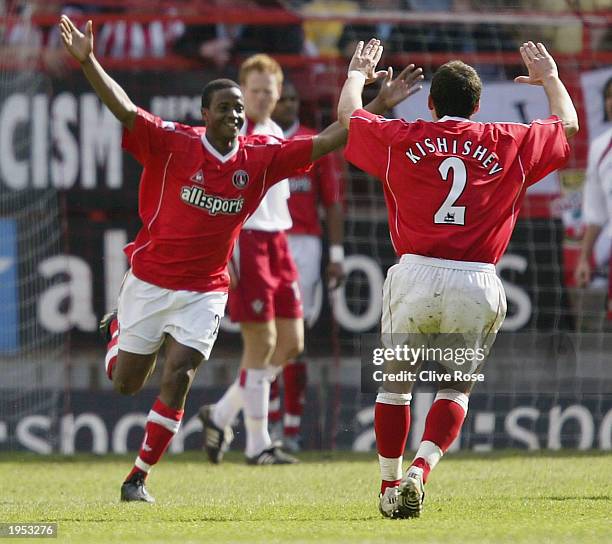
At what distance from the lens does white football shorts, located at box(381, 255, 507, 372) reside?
6.34m

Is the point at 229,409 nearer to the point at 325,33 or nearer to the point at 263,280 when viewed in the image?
the point at 263,280

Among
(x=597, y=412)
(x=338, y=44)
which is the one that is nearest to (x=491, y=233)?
(x=597, y=412)

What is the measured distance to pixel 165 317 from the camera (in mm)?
7523

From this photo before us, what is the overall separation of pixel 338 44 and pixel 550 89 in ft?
16.3

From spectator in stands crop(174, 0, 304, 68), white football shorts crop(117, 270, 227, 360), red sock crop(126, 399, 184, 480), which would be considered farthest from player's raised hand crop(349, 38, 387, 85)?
spectator in stands crop(174, 0, 304, 68)

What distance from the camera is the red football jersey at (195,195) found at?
7.44 m

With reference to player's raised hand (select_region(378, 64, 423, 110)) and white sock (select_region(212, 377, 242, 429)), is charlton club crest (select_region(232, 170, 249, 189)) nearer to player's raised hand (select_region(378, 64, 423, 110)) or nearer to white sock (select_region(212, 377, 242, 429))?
player's raised hand (select_region(378, 64, 423, 110))

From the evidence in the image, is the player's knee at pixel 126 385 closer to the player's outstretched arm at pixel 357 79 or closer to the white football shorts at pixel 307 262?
the player's outstretched arm at pixel 357 79

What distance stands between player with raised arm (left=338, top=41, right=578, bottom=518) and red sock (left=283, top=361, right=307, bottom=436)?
12.7 ft

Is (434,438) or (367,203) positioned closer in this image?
(434,438)

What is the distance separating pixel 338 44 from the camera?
11.7m

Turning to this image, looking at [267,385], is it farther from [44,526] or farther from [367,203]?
[44,526]

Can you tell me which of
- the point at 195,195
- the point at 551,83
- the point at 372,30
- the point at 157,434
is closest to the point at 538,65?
the point at 551,83

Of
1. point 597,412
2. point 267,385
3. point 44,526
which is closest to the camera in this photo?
point 44,526
